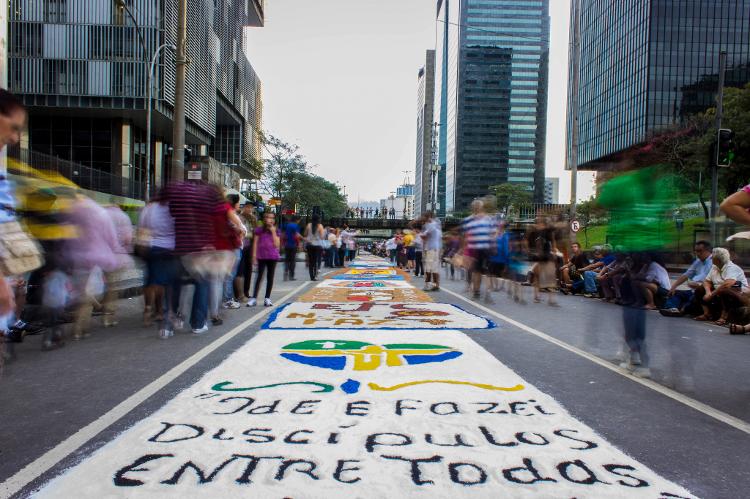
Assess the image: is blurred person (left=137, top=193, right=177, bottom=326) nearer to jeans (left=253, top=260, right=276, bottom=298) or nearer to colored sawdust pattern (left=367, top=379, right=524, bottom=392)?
jeans (left=253, top=260, right=276, bottom=298)

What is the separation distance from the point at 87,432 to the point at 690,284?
9.98 meters

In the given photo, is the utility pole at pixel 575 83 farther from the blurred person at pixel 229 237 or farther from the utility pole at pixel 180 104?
the blurred person at pixel 229 237

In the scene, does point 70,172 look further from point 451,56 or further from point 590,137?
point 451,56

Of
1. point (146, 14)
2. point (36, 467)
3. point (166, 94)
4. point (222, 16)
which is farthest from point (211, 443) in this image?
point (222, 16)

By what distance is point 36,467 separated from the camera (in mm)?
3102

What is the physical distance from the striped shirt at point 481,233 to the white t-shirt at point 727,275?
397cm

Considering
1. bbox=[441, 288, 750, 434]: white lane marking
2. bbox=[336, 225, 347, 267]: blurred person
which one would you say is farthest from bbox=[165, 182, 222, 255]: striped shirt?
bbox=[336, 225, 347, 267]: blurred person

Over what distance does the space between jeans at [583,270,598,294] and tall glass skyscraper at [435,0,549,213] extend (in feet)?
471

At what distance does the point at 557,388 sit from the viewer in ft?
16.0

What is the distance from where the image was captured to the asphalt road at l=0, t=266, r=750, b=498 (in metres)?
3.37

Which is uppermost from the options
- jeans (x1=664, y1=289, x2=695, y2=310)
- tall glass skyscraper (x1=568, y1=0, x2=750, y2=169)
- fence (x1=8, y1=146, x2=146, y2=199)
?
tall glass skyscraper (x1=568, y1=0, x2=750, y2=169)

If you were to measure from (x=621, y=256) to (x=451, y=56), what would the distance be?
170 meters

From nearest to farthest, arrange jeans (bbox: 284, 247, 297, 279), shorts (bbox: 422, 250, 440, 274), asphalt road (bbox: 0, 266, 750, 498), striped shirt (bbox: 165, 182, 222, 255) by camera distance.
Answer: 1. asphalt road (bbox: 0, 266, 750, 498)
2. striped shirt (bbox: 165, 182, 222, 255)
3. shorts (bbox: 422, 250, 440, 274)
4. jeans (bbox: 284, 247, 297, 279)

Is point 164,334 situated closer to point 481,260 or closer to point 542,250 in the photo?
point 481,260
